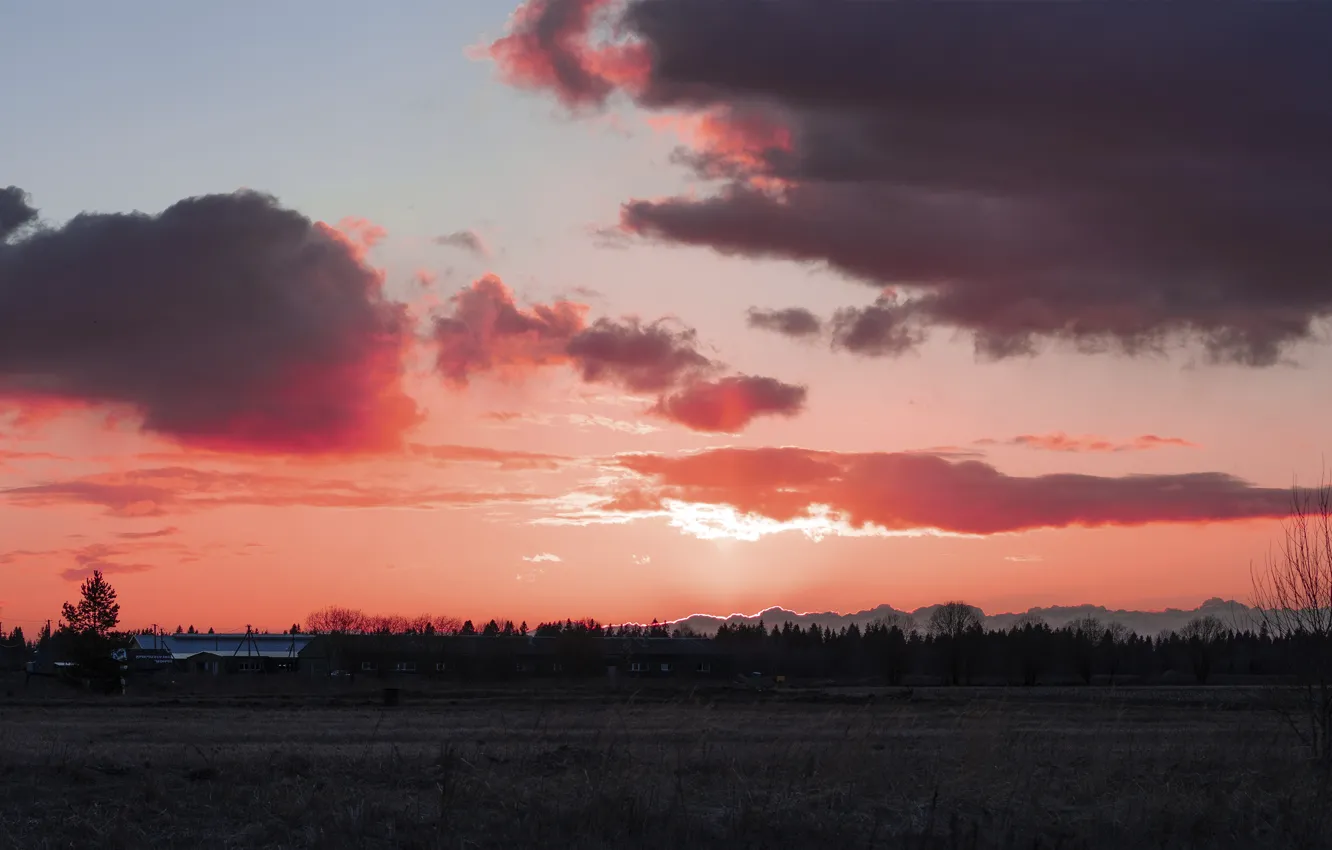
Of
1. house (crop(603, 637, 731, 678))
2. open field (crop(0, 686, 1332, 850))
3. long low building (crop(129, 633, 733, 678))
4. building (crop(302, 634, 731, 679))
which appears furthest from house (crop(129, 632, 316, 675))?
open field (crop(0, 686, 1332, 850))

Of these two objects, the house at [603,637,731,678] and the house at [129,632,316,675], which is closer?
the house at [129,632,316,675]

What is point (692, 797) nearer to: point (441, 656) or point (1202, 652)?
point (441, 656)

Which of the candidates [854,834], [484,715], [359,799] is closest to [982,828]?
[854,834]

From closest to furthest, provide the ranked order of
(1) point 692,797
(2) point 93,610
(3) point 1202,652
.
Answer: (1) point 692,797, (2) point 93,610, (3) point 1202,652

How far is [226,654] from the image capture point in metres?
184

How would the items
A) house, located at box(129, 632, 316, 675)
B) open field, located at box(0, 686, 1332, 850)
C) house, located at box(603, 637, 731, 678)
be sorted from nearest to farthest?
open field, located at box(0, 686, 1332, 850), house, located at box(129, 632, 316, 675), house, located at box(603, 637, 731, 678)

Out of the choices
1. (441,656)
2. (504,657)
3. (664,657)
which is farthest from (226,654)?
(664,657)

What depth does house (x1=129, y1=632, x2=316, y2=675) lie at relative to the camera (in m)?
169

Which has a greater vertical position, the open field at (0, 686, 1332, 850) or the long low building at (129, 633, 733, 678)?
the open field at (0, 686, 1332, 850)

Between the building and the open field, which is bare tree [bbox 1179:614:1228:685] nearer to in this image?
the building

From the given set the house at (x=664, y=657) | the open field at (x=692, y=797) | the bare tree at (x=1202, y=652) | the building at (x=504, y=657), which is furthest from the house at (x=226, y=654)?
the open field at (x=692, y=797)

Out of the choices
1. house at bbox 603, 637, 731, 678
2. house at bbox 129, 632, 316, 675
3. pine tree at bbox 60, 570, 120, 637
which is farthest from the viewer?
house at bbox 603, 637, 731, 678

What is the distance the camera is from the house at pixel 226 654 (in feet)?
555

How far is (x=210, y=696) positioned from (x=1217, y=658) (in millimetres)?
155292
